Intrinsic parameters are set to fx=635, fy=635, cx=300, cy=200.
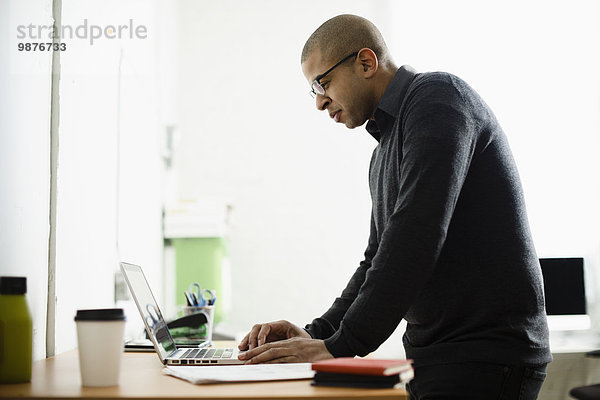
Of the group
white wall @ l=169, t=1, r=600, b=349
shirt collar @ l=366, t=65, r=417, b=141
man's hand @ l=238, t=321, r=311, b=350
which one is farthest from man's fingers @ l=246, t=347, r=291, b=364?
white wall @ l=169, t=1, r=600, b=349

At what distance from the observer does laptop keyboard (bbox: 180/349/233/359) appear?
1.44 m

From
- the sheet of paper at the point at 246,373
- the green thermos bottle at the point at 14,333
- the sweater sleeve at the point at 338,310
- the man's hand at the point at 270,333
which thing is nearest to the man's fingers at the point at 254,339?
the man's hand at the point at 270,333

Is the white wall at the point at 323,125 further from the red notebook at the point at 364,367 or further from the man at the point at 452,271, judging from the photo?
the red notebook at the point at 364,367

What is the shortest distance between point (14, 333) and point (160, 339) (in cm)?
45

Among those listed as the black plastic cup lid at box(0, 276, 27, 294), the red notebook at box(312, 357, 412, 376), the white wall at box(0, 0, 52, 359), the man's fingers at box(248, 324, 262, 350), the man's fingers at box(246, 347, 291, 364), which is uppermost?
the white wall at box(0, 0, 52, 359)

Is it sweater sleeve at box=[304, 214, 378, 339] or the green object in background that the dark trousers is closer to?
sweater sleeve at box=[304, 214, 378, 339]

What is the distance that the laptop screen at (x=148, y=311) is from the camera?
1.43 meters

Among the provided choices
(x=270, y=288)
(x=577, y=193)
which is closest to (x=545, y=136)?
(x=577, y=193)

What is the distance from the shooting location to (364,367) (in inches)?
38.3

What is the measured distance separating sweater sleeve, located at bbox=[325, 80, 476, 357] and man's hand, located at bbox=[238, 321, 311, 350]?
1.09ft

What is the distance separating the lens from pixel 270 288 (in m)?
3.92

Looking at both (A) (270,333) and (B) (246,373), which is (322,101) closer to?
(A) (270,333)

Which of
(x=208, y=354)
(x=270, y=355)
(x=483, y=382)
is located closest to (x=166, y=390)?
(x=270, y=355)

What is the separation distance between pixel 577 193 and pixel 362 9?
5.67 feet
